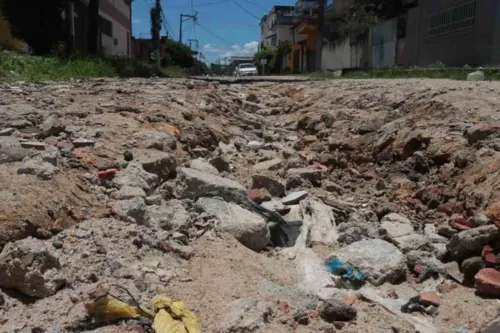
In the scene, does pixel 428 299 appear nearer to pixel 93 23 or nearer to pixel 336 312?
pixel 336 312

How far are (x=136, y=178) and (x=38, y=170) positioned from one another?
2.67ft

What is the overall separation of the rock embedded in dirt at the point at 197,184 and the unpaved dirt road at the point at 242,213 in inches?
0.5

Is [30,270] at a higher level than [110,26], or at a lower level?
lower

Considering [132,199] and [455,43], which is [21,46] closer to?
[455,43]

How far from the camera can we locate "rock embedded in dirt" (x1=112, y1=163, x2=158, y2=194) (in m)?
3.40

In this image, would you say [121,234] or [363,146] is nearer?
[121,234]

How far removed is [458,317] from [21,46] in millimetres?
15973

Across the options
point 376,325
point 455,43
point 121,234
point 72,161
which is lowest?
point 376,325

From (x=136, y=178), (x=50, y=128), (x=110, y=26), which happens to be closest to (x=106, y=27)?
(x=110, y=26)

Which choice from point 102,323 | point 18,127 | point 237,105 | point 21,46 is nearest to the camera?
point 102,323

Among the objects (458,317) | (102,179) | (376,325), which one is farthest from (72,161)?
(458,317)

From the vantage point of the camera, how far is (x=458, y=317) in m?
2.38

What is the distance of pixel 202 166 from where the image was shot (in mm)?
4402

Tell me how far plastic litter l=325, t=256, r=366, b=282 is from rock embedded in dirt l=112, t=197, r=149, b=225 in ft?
3.68
